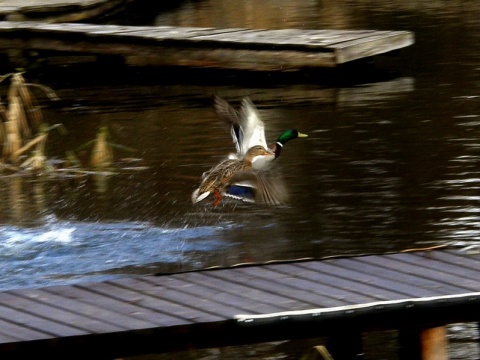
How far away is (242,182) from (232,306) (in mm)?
2509

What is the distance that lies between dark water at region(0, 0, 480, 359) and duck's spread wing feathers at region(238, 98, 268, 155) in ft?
1.76

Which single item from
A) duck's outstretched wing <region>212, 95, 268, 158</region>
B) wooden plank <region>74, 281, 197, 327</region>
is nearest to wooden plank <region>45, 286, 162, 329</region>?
wooden plank <region>74, 281, 197, 327</region>

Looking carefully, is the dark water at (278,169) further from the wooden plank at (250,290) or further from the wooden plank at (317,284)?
the wooden plank at (250,290)

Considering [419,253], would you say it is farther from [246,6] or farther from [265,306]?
[246,6]

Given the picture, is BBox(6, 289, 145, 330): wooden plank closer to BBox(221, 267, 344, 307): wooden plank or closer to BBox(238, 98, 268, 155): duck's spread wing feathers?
BBox(221, 267, 344, 307): wooden plank

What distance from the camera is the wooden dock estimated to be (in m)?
13.5

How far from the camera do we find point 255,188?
7.29 m

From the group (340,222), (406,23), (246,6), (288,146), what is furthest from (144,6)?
(340,222)

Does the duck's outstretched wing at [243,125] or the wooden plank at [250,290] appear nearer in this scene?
the wooden plank at [250,290]

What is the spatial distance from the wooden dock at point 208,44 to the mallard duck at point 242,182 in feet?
18.5

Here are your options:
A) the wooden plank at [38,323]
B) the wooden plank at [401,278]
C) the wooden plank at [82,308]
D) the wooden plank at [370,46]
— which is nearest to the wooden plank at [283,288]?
the wooden plank at [401,278]

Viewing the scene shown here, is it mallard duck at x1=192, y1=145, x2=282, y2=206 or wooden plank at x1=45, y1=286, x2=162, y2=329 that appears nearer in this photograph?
wooden plank at x1=45, y1=286, x2=162, y2=329

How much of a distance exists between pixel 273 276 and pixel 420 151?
4850 millimetres

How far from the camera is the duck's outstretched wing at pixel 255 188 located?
7238mm
